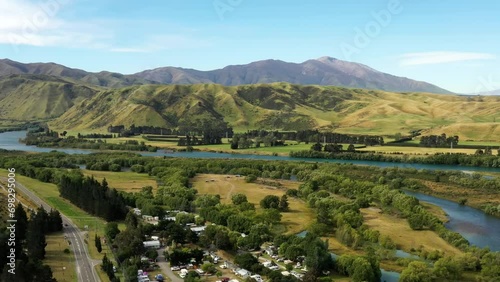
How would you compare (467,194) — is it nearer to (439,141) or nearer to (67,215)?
(439,141)

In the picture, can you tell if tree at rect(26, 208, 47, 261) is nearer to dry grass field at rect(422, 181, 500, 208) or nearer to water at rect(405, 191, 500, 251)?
water at rect(405, 191, 500, 251)

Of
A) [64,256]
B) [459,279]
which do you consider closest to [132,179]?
[64,256]

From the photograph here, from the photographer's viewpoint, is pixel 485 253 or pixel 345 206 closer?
pixel 485 253

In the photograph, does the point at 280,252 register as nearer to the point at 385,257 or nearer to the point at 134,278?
the point at 385,257

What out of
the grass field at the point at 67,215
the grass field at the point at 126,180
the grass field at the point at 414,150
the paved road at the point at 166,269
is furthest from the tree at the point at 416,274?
the grass field at the point at 414,150

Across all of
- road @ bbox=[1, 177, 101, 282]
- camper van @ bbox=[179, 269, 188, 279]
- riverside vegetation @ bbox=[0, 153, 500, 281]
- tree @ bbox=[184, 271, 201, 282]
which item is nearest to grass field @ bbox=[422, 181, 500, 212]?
riverside vegetation @ bbox=[0, 153, 500, 281]

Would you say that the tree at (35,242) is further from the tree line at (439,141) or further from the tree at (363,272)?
the tree line at (439,141)

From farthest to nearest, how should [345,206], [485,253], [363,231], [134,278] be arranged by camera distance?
[345,206]
[363,231]
[485,253]
[134,278]
